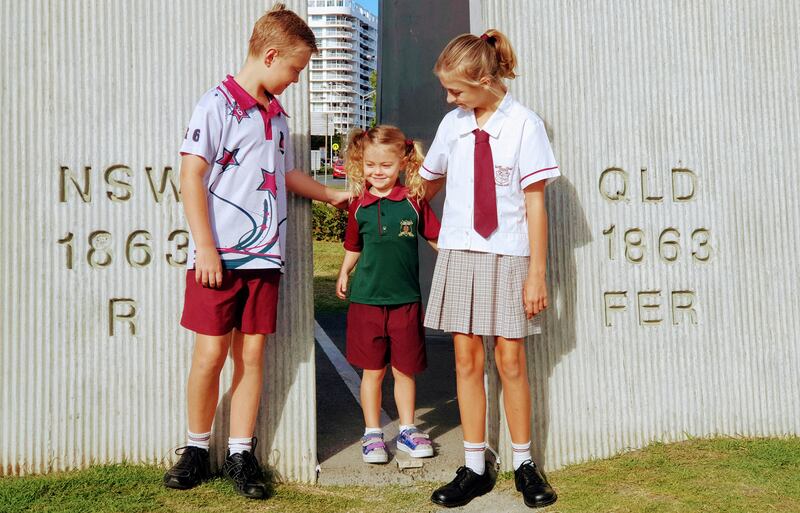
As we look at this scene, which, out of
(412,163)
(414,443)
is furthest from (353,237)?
(414,443)

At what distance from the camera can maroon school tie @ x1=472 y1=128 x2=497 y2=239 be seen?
335cm

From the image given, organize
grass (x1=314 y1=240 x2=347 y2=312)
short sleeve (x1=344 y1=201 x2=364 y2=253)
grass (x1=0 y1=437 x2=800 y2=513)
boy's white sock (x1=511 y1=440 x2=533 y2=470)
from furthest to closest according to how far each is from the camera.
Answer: grass (x1=314 y1=240 x2=347 y2=312) → short sleeve (x1=344 y1=201 x2=364 y2=253) → boy's white sock (x1=511 y1=440 x2=533 y2=470) → grass (x1=0 y1=437 x2=800 y2=513)

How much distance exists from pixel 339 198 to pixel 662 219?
5.55 ft

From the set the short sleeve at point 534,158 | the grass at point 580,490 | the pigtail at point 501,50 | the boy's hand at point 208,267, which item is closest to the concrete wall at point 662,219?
the grass at point 580,490

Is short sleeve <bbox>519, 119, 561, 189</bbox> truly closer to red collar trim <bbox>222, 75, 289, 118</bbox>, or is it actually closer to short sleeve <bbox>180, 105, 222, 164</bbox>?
red collar trim <bbox>222, 75, 289, 118</bbox>

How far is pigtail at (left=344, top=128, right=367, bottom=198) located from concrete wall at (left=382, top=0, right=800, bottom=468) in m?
0.89

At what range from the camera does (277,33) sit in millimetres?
3383

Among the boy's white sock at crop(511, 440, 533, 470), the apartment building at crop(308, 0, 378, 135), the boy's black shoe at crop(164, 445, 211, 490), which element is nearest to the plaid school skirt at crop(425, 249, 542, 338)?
the boy's white sock at crop(511, 440, 533, 470)

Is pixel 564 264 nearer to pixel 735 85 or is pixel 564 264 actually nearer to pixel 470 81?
pixel 470 81

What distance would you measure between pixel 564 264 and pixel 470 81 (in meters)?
1.08

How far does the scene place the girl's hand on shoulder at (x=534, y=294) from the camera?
11.0ft

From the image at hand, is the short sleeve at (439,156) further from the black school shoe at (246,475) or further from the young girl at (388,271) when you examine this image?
the black school shoe at (246,475)

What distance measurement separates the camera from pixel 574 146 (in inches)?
151

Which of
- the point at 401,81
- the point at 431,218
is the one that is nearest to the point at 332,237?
the point at 401,81
